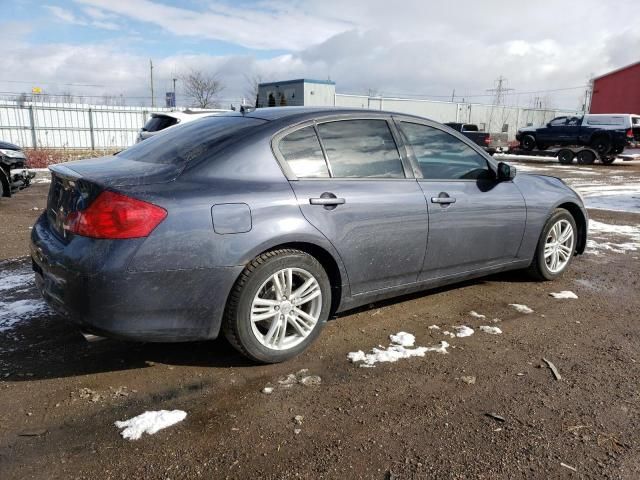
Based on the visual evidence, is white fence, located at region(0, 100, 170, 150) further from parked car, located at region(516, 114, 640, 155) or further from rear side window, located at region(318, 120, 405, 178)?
rear side window, located at region(318, 120, 405, 178)

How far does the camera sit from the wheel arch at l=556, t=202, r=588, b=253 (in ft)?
16.7

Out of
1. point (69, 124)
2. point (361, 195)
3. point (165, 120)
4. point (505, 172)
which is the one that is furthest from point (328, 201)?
point (69, 124)

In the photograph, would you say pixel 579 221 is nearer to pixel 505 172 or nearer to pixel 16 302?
pixel 505 172

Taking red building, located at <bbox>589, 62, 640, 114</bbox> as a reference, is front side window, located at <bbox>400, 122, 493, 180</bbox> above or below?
below

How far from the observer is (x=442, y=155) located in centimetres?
407

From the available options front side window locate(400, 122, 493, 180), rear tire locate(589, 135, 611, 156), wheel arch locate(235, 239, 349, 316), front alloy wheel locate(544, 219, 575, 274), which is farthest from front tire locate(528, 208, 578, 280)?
rear tire locate(589, 135, 611, 156)

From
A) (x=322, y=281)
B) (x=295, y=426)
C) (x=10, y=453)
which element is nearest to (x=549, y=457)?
(x=295, y=426)

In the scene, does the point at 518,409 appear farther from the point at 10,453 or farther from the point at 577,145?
the point at 577,145

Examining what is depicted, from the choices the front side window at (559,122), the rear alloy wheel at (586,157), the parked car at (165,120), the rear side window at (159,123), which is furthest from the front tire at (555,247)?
the front side window at (559,122)

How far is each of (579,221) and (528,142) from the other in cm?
2253

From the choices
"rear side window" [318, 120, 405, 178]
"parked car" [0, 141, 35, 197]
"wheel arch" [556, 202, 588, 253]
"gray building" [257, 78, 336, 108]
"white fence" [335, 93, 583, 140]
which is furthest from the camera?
"white fence" [335, 93, 583, 140]

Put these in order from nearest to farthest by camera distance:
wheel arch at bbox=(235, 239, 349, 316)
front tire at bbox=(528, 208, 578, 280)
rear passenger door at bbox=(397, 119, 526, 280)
Answer: wheel arch at bbox=(235, 239, 349, 316) → rear passenger door at bbox=(397, 119, 526, 280) → front tire at bbox=(528, 208, 578, 280)

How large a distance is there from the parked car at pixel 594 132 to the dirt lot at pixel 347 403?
70.4 ft

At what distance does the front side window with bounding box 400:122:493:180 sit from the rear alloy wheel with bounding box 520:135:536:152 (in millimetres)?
23513
